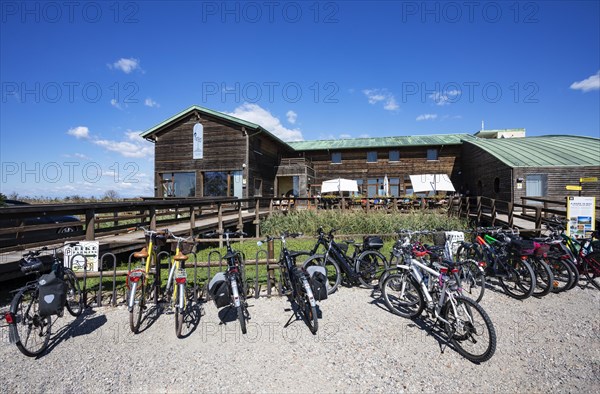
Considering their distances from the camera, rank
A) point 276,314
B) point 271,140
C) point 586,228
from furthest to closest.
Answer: point 271,140 → point 586,228 → point 276,314

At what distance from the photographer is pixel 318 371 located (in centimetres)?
297

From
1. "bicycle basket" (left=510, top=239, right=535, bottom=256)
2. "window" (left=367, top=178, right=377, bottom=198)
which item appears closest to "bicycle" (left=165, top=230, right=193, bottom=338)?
"bicycle basket" (left=510, top=239, right=535, bottom=256)

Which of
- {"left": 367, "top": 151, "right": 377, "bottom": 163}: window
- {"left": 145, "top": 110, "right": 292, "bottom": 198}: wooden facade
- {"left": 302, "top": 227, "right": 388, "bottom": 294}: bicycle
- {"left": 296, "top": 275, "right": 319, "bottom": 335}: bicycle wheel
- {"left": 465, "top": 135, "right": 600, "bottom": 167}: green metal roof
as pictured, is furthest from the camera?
{"left": 367, "top": 151, "right": 377, "bottom": 163}: window

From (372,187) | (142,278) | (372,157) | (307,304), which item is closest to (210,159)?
(372,187)

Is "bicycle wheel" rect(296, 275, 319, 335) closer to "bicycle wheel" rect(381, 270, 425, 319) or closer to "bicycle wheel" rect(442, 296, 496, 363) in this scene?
"bicycle wheel" rect(381, 270, 425, 319)

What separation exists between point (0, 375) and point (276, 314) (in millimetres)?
3028

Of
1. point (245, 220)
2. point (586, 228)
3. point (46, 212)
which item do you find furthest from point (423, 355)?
point (245, 220)

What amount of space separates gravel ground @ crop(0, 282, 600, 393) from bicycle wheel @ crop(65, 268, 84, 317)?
17 centimetres

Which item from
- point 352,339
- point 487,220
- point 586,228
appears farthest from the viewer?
point 487,220

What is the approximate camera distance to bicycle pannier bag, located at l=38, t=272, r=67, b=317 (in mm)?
3250

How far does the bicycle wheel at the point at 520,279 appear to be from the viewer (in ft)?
15.8

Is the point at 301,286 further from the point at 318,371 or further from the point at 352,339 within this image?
the point at 318,371

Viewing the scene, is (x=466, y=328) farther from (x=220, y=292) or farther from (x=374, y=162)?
(x=374, y=162)

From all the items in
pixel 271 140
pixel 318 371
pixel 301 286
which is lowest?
pixel 318 371
